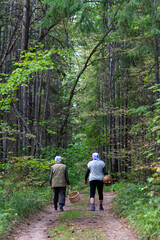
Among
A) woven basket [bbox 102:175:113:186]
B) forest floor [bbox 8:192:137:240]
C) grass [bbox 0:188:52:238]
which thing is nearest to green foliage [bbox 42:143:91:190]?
grass [bbox 0:188:52:238]

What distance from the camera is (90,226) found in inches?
239

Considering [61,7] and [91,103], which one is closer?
[61,7]

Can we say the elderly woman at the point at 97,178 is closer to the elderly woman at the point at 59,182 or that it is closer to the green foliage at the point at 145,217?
the elderly woman at the point at 59,182

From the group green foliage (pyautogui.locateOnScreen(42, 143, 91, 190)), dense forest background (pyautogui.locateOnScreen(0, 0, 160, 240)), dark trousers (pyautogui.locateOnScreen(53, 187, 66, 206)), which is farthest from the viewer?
green foliage (pyautogui.locateOnScreen(42, 143, 91, 190))

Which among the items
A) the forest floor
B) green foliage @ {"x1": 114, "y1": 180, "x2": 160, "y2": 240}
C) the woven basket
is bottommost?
the forest floor

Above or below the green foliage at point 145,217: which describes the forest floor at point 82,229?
below

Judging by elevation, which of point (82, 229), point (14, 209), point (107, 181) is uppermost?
point (107, 181)

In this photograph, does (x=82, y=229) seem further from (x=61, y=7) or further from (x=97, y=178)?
(x=61, y=7)

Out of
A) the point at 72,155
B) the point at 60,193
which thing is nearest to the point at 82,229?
the point at 60,193

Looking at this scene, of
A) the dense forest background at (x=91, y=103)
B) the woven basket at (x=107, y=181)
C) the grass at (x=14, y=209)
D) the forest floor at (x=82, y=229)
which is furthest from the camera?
the woven basket at (x=107, y=181)

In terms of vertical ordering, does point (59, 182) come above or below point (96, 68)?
below

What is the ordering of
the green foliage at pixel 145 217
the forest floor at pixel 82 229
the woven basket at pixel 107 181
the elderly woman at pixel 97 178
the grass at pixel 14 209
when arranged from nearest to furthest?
1. the green foliage at pixel 145 217
2. the forest floor at pixel 82 229
3. the grass at pixel 14 209
4. the woven basket at pixel 107 181
5. the elderly woman at pixel 97 178

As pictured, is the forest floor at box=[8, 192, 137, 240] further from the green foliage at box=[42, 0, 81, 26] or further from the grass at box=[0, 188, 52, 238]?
the green foliage at box=[42, 0, 81, 26]

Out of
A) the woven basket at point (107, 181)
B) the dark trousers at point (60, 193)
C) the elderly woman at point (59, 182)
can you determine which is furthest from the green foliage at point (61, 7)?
the dark trousers at point (60, 193)
